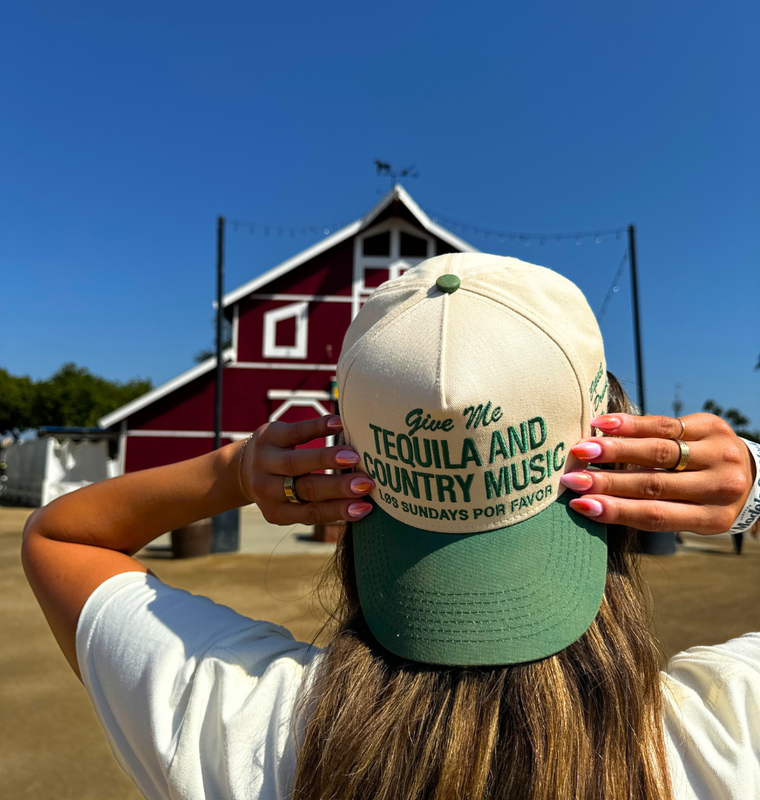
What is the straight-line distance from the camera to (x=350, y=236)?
1680 centimetres

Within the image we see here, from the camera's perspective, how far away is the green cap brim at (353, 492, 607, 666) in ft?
2.63

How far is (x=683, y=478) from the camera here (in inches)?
35.1

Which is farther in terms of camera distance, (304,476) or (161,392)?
(161,392)

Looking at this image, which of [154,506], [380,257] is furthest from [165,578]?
[380,257]

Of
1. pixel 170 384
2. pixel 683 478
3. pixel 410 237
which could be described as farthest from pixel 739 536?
pixel 170 384

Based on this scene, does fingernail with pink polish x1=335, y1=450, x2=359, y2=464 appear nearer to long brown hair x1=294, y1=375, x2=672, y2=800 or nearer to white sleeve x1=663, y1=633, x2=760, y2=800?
long brown hair x1=294, y1=375, x2=672, y2=800

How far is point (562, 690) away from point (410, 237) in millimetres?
17132

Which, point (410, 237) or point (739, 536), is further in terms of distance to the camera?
point (410, 237)

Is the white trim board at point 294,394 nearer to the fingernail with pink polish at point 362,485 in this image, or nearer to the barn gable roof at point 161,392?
the barn gable roof at point 161,392

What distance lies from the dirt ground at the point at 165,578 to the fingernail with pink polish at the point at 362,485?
0.69m

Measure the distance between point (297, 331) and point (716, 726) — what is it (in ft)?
53.2

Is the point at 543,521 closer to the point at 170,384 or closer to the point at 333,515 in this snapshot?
the point at 333,515

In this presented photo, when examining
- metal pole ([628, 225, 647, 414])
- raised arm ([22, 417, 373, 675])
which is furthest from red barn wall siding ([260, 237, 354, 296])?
raised arm ([22, 417, 373, 675])

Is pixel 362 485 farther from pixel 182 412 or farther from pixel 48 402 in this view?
pixel 48 402
